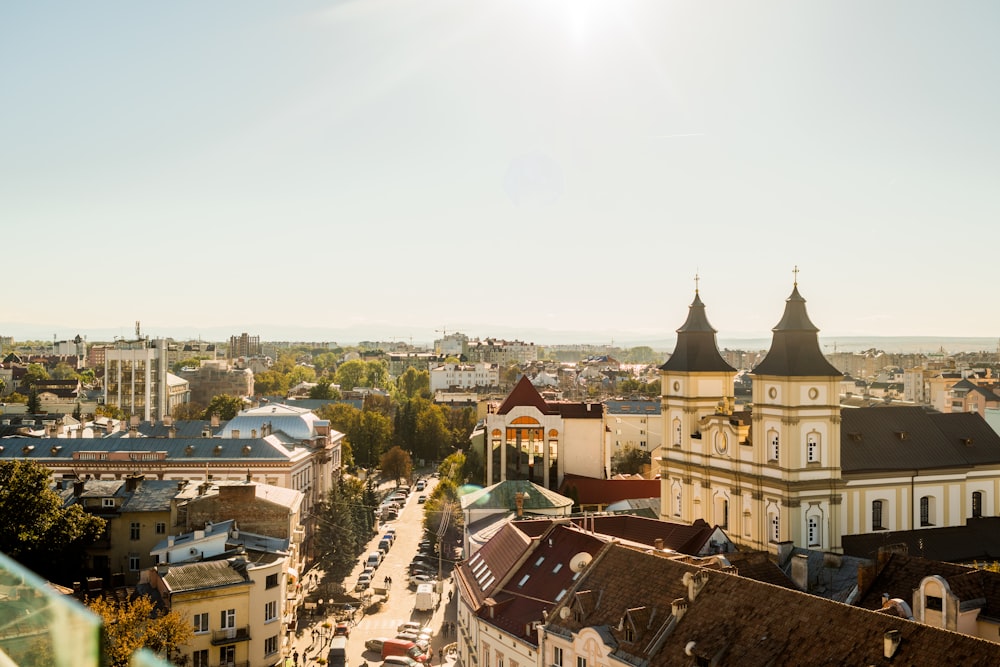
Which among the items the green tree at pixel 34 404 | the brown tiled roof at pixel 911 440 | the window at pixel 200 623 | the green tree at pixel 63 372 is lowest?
the window at pixel 200 623

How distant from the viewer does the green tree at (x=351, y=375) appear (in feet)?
612

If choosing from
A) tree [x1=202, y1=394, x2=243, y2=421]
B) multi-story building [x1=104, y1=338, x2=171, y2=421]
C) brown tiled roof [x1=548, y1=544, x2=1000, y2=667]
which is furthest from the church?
multi-story building [x1=104, y1=338, x2=171, y2=421]

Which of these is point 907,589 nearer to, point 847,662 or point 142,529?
point 847,662

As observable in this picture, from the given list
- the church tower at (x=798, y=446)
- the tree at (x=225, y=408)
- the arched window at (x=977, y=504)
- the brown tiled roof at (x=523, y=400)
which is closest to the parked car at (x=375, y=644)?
the church tower at (x=798, y=446)

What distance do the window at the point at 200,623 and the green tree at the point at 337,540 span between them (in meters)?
21.8

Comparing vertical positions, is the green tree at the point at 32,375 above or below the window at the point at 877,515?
above

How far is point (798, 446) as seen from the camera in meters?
42.9

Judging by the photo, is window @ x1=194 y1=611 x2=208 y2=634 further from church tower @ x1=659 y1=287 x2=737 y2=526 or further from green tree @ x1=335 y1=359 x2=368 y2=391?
green tree @ x1=335 y1=359 x2=368 y2=391

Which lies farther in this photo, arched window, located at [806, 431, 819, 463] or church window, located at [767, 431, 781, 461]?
church window, located at [767, 431, 781, 461]

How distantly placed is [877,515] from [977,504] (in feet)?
25.9

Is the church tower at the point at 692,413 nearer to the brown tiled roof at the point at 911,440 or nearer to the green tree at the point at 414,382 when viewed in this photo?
the brown tiled roof at the point at 911,440

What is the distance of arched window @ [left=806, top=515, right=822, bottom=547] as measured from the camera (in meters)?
43.1

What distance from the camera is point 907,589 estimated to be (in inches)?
1105

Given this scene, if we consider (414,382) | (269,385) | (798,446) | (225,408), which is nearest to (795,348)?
(798,446)
